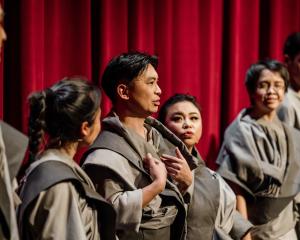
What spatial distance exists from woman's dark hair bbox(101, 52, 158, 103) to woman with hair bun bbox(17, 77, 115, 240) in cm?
26

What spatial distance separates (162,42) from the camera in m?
3.15

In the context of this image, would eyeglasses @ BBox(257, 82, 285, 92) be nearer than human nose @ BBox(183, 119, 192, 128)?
No

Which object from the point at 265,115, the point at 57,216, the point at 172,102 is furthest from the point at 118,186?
the point at 265,115

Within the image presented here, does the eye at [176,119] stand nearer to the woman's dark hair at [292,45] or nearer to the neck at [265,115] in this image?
the neck at [265,115]

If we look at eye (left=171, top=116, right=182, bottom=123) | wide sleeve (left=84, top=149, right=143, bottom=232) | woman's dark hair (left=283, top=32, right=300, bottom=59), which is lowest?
wide sleeve (left=84, top=149, right=143, bottom=232)

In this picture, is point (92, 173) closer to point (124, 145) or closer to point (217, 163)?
point (124, 145)

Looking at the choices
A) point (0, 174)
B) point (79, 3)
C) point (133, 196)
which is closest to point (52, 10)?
point (79, 3)

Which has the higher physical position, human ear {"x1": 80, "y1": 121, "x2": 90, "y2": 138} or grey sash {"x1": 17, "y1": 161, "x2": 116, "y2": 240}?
human ear {"x1": 80, "y1": 121, "x2": 90, "y2": 138}

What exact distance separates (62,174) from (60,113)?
0.56ft

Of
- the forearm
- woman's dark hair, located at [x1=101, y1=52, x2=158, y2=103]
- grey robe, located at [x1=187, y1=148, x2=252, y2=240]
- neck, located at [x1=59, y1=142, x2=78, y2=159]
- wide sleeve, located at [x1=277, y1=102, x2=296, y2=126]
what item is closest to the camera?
neck, located at [x1=59, y1=142, x2=78, y2=159]

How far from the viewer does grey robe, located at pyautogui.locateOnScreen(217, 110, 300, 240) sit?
300 centimetres

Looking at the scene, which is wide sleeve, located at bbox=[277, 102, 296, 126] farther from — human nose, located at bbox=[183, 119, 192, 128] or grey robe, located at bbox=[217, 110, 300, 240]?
human nose, located at bbox=[183, 119, 192, 128]

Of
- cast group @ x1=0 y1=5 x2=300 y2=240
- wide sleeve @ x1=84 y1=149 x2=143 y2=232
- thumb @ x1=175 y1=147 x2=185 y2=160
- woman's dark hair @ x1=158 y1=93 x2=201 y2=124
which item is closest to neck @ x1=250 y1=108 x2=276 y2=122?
cast group @ x1=0 y1=5 x2=300 y2=240

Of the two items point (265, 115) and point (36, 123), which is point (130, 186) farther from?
point (265, 115)
